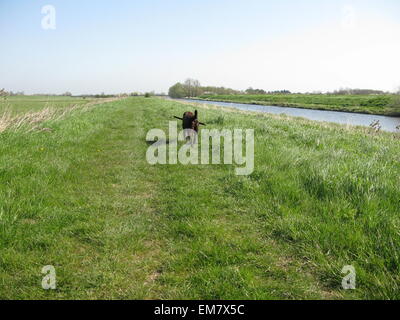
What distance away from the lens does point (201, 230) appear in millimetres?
3828

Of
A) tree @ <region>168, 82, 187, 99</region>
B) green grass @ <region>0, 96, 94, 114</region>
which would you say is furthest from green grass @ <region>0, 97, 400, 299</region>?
tree @ <region>168, 82, 187, 99</region>

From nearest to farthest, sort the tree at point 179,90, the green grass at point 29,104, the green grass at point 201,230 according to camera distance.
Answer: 1. the green grass at point 201,230
2. the green grass at point 29,104
3. the tree at point 179,90

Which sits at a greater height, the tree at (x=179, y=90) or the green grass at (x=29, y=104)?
the tree at (x=179, y=90)

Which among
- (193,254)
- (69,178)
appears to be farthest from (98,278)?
(69,178)

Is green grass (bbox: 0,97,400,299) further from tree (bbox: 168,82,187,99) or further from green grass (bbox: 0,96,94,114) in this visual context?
tree (bbox: 168,82,187,99)

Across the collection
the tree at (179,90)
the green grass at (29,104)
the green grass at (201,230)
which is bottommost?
the green grass at (201,230)

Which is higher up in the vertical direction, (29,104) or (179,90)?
(179,90)

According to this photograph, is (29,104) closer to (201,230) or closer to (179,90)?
(201,230)

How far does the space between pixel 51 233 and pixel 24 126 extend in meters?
9.19

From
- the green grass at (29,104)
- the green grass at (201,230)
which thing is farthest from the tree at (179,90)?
the green grass at (201,230)

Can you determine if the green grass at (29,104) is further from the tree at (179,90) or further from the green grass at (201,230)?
the tree at (179,90)

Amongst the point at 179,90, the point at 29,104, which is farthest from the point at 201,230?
the point at 179,90

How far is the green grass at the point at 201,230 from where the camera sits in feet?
9.00

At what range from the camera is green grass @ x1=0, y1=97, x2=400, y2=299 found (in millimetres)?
2744
